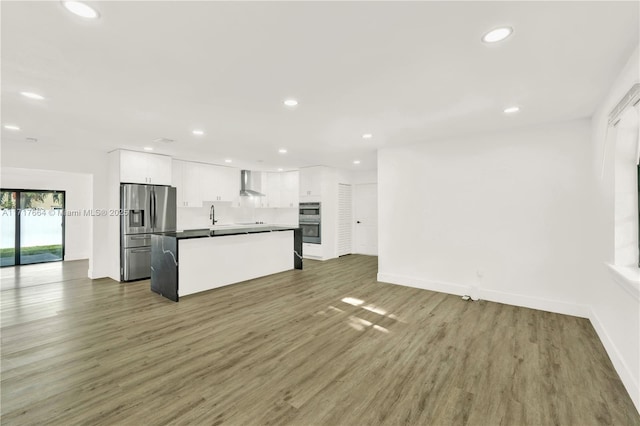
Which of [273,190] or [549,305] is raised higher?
[273,190]

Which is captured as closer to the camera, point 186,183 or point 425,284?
point 425,284

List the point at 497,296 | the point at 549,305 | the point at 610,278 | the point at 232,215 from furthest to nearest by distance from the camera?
the point at 232,215, the point at 497,296, the point at 549,305, the point at 610,278

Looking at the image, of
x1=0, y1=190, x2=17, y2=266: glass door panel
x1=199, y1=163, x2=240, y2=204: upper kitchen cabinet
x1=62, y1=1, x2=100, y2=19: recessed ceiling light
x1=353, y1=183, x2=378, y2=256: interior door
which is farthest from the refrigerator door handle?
x1=353, y1=183, x2=378, y2=256: interior door

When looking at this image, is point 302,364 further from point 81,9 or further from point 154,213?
point 154,213

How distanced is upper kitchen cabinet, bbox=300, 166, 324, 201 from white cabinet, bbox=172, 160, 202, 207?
2.62 m

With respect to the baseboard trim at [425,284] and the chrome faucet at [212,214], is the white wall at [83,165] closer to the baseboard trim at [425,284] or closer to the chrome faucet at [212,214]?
the chrome faucet at [212,214]

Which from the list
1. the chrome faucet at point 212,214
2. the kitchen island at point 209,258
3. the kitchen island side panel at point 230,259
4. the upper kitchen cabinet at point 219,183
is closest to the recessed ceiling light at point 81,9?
the kitchen island at point 209,258

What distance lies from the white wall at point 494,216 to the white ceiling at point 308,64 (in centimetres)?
47

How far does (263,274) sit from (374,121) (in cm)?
360

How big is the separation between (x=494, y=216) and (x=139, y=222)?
6290 millimetres

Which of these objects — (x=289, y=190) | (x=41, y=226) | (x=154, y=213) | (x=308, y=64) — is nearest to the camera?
(x=308, y=64)

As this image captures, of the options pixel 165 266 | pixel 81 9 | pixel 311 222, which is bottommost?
pixel 165 266

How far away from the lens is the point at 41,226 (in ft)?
23.9

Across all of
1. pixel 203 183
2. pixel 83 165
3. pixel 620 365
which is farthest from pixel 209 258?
pixel 620 365
